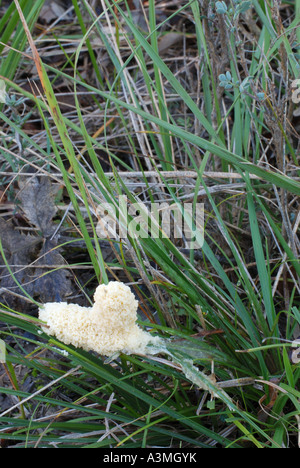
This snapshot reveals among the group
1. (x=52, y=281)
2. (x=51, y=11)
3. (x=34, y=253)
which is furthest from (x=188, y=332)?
(x=51, y=11)

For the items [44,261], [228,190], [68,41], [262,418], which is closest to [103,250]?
[44,261]

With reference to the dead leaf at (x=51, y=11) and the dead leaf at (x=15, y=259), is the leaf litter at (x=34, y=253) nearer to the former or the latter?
the dead leaf at (x=15, y=259)

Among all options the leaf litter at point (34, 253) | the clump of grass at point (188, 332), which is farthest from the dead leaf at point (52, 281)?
the clump of grass at point (188, 332)

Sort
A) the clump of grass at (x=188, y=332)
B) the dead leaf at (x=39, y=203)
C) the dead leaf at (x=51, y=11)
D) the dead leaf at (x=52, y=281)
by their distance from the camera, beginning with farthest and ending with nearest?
1. the dead leaf at (x=51, y=11)
2. the dead leaf at (x=39, y=203)
3. the dead leaf at (x=52, y=281)
4. the clump of grass at (x=188, y=332)

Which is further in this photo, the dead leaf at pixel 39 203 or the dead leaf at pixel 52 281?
the dead leaf at pixel 39 203

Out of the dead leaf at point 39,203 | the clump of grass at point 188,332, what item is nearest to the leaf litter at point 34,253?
the dead leaf at point 39,203

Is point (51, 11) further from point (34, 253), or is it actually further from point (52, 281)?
point (52, 281)

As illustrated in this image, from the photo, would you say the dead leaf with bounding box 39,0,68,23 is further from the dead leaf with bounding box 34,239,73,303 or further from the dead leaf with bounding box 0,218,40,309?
the dead leaf with bounding box 34,239,73,303

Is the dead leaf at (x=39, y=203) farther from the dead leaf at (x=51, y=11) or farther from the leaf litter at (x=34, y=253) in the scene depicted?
the dead leaf at (x=51, y=11)

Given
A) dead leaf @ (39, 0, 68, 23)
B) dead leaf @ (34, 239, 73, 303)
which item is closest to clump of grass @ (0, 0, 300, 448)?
dead leaf @ (34, 239, 73, 303)

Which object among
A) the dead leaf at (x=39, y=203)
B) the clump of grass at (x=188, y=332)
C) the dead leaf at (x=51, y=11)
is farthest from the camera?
the dead leaf at (x=51, y=11)

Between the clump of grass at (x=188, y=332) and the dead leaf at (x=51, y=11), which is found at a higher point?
the dead leaf at (x=51, y=11)

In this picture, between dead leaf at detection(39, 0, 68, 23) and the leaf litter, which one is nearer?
the leaf litter
